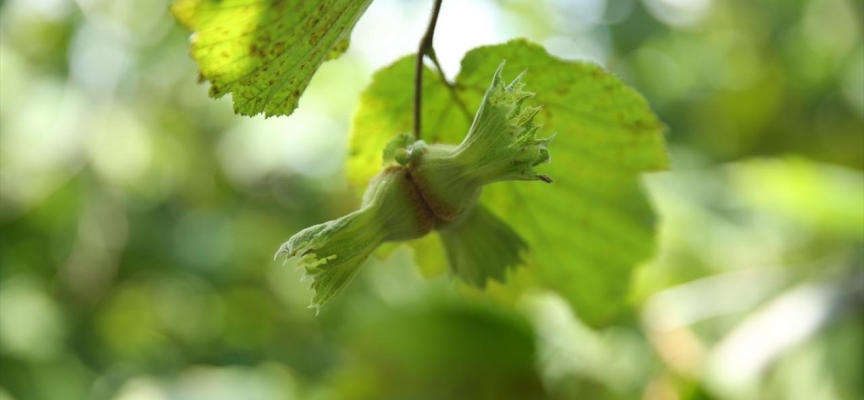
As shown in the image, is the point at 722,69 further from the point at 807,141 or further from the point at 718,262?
the point at 718,262

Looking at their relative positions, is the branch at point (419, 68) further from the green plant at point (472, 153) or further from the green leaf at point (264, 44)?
the green leaf at point (264, 44)

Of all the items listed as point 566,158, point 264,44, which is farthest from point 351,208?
point 264,44

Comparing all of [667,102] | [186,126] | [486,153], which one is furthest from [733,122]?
[486,153]

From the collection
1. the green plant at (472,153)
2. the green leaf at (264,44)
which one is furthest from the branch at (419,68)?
the green leaf at (264,44)

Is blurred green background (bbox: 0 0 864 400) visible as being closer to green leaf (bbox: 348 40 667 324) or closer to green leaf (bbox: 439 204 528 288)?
green leaf (bbox: 348 40 667 324)

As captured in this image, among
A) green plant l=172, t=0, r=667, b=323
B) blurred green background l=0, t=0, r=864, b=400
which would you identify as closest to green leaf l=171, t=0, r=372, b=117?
green plant l=172, t=0, r=667, b=323

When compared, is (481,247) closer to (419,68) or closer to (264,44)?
(419,68)

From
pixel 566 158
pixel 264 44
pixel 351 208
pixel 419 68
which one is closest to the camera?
pixel 264 44
